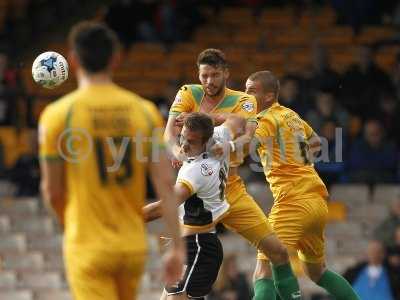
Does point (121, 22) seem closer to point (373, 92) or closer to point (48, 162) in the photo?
point (373, 92)

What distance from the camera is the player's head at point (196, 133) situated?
987 cm

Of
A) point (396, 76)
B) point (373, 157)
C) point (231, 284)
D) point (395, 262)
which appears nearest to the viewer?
point (231, 284)

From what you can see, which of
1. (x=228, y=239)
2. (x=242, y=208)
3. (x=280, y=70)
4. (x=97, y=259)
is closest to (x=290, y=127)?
(x=242, y=208)

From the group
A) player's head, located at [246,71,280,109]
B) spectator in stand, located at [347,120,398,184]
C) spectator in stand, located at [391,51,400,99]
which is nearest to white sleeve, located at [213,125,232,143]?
player's head, located at [246,71,280,109]

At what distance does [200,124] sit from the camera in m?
9.86

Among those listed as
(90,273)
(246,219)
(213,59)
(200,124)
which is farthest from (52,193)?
(213,59)

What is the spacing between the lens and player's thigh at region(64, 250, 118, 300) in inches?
301

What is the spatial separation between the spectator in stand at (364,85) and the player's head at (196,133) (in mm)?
10119

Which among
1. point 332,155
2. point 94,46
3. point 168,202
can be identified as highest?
point 94,46

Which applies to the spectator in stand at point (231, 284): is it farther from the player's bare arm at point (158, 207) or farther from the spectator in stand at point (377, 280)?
the player's bare arm at point (158, 207)

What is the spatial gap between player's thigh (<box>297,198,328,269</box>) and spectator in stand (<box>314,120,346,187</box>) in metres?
6.28

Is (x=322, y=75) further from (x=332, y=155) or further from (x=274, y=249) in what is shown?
(x=274, y=249)

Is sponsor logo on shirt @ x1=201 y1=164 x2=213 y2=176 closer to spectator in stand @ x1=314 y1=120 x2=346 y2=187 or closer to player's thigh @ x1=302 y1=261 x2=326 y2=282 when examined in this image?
player's thigh @ x1=302 y1=261 x2=326 y2=282

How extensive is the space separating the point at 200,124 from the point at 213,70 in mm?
1372
